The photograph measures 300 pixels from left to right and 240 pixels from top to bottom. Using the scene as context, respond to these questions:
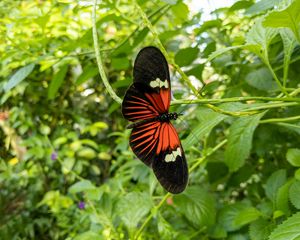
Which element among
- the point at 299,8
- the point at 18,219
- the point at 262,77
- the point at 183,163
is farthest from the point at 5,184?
the point at 299,8

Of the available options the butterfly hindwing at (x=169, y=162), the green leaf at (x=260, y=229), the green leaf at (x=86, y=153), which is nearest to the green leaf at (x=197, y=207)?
the green leaf at (x=260, y=229)

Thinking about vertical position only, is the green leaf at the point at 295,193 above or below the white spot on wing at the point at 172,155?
below

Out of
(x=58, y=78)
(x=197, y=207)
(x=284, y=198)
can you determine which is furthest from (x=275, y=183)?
Result: (x=58, y=78)

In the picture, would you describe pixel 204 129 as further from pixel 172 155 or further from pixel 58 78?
pixel 58 78

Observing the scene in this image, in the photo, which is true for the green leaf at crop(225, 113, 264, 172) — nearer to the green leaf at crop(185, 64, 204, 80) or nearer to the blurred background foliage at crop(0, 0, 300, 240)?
the blurred background foliage at crop(0, 0, 300, 240)

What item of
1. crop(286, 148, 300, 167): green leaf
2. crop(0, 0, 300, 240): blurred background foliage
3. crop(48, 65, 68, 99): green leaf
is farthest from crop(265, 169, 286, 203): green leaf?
crop(48, 65, 68, 99): green leaf

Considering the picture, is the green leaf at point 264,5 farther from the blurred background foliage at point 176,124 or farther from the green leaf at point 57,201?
the green leaf at point 57,201
